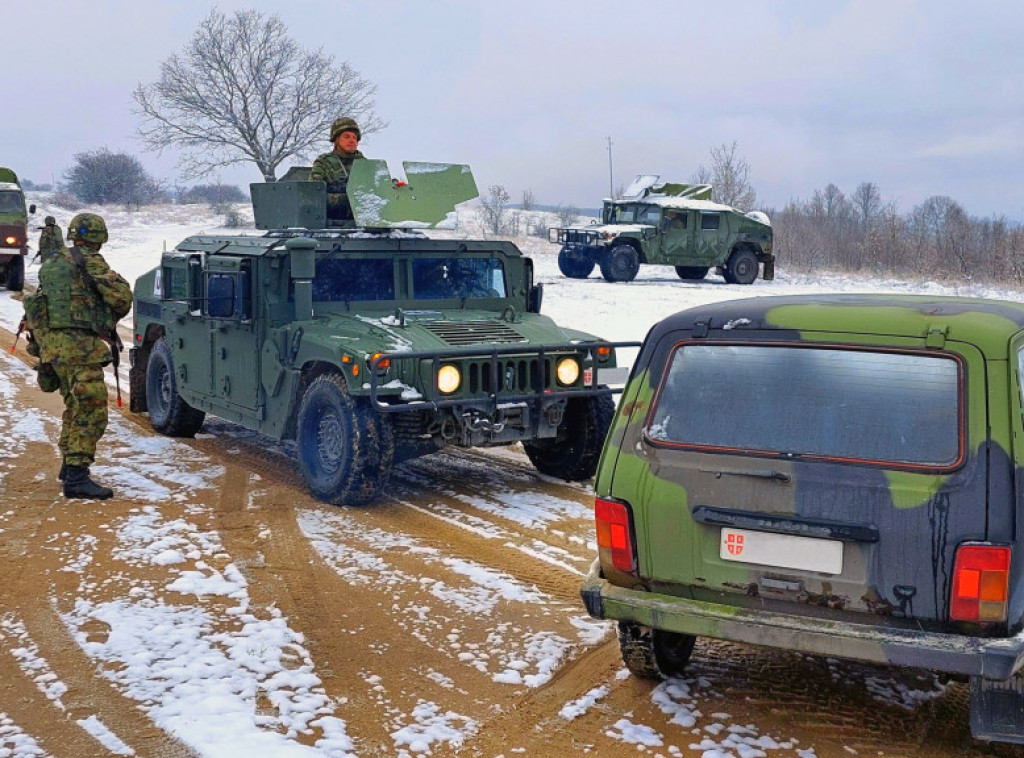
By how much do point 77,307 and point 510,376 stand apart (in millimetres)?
2632

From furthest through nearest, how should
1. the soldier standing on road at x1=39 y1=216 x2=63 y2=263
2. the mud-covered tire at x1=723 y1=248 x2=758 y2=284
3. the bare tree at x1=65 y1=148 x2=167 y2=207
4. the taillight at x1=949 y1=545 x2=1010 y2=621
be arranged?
1. the bare tree at x1=65 y1=148 x2=167 y2=207
2. the mud-covered tire at x1=723 y1=248 x2=758 y2=284
3. the soldier standing on road at x1=39 y1=216 x2=63 y2=263
4. the taillight at x1=949 y1=545 x2=1010 y2=621

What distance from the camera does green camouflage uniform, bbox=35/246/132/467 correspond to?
705cm

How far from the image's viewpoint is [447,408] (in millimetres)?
6957

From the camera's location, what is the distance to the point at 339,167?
887cm

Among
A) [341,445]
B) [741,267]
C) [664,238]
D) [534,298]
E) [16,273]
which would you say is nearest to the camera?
[341,445]

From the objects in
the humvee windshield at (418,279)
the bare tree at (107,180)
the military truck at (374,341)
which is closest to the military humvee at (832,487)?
the military truck at (374,341)

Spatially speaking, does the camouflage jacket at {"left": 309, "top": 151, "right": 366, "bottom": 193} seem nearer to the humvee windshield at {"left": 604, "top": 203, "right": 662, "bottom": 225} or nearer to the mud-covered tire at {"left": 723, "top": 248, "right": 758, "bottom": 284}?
the humvee windshield at {"left": 604, "top": 203, "right": 662, "bottom": 225}

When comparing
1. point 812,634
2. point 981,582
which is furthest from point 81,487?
point 981,582

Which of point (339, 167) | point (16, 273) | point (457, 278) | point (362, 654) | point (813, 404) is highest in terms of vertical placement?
point (339, 167)

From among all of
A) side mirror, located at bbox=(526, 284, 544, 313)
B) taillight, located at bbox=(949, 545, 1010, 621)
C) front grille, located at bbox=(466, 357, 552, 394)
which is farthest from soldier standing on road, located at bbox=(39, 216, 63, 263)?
taillight, located at bbox=(949, 545, 1010, 621)

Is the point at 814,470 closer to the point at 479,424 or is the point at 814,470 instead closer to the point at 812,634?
the point at 812,634

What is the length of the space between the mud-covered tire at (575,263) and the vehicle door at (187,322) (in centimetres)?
1557

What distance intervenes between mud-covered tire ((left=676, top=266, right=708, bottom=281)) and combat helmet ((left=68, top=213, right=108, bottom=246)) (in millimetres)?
19389

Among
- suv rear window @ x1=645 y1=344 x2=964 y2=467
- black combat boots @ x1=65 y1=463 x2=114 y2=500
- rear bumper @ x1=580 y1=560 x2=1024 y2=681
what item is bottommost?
black combat boots @ x1=65 y1=463 x2=114 y2=500
